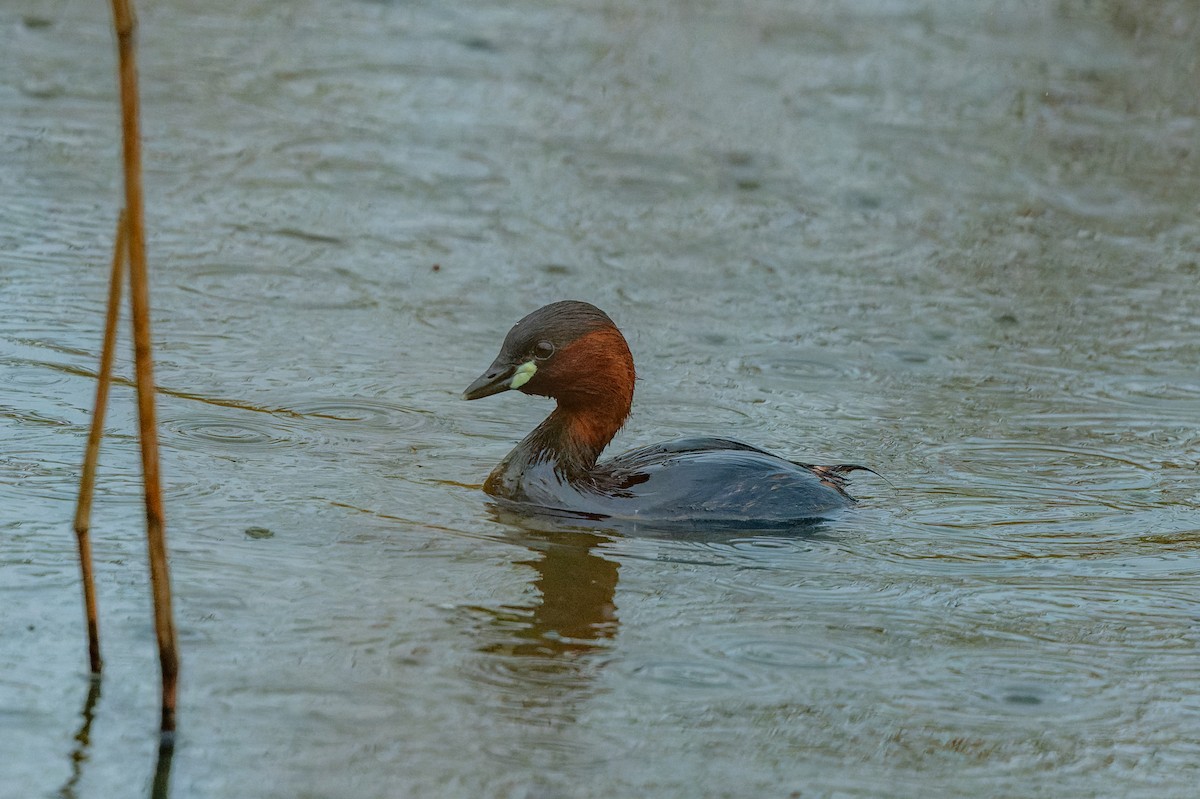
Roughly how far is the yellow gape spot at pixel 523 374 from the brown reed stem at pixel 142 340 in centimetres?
236

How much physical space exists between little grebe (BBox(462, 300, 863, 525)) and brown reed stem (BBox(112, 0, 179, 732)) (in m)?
2.33

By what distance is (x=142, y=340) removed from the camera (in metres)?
3.80

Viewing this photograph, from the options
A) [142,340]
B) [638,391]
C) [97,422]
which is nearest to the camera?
[142,340]

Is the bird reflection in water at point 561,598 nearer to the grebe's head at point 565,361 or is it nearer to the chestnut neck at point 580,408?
the chestnut neck at point 580,408

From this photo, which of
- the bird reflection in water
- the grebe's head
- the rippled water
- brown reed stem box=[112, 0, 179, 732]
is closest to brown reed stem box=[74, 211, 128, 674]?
brown reed stem box=[112, 0, 179, 732]

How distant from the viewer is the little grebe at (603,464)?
6102 mm

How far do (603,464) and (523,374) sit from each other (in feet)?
1.57

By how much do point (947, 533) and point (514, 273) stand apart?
10.9 ft

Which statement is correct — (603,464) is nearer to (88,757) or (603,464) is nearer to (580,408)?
(580,408)

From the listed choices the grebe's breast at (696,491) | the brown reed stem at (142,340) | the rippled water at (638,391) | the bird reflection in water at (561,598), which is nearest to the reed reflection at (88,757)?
the rippled water at (638,391)

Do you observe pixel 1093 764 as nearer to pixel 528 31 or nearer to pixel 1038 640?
pixel 1038 640

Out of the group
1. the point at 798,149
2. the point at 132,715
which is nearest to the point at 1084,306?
the point at 798,149

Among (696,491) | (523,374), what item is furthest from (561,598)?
(523,374)

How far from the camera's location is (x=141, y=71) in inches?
446
